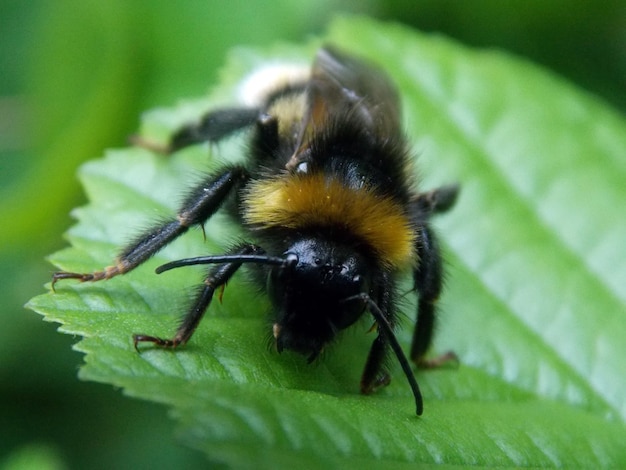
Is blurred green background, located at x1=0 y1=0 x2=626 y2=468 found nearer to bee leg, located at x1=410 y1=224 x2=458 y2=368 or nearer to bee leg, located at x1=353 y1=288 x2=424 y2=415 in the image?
bee leg, located at x1=410 y1=224 x2=458 y2=368

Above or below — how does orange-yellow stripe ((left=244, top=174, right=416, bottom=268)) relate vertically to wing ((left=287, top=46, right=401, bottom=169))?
below

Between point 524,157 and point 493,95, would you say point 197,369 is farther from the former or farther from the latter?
point 493,95

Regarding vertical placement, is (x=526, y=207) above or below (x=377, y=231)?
below

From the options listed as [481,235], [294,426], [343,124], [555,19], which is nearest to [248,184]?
[343,124]

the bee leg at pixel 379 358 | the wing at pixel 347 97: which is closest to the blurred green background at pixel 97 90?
the bee leg at pixel 379 358

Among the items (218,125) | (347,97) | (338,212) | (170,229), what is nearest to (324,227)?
(338,212)

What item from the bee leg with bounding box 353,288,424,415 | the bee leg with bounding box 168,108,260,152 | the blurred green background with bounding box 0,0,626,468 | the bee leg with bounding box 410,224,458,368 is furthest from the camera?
the blurred green background with bounding box 0,0,626,468

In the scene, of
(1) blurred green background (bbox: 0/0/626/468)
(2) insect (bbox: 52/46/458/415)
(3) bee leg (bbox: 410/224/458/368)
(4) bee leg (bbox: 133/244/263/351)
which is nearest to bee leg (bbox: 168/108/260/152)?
A: (2) insect (bbox: 52/46/458/415)

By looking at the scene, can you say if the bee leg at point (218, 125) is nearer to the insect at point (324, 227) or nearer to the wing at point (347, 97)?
the insect at point (324, 227)
